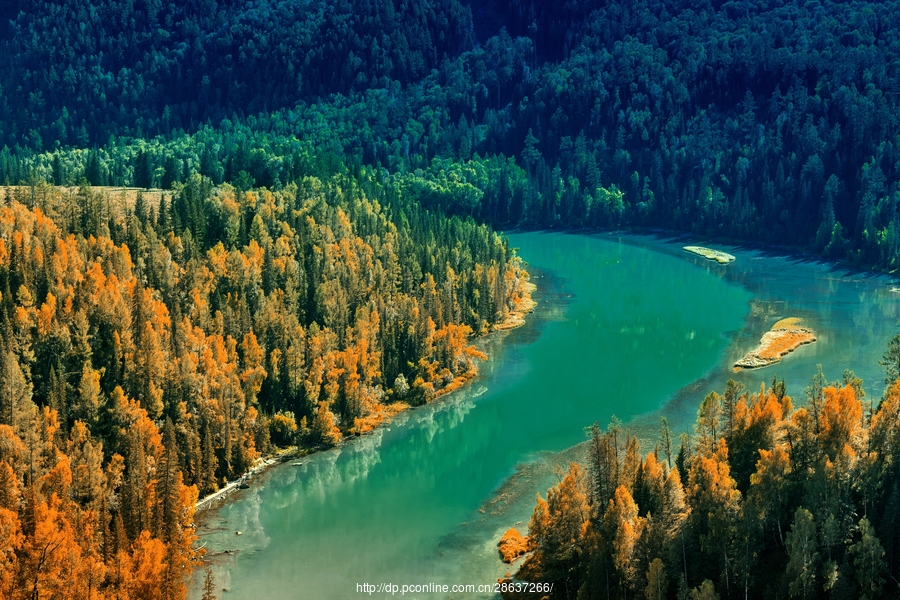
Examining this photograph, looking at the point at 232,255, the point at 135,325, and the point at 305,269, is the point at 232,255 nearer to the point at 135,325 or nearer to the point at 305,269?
the point at 305,269

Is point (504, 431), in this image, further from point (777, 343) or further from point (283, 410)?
point (777, 343)

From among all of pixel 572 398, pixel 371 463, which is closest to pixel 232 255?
pixel 371 463

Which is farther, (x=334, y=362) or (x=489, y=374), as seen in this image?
(x=489, y=374)

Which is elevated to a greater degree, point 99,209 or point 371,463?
point 99,209

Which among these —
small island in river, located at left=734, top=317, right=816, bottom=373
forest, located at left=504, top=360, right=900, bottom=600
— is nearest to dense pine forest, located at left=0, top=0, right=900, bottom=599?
forest, located at left=504, top=360, right=900, bottom=600

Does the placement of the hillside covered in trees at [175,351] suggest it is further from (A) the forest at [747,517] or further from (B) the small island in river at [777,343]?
(B) the small island in river at [777,343]

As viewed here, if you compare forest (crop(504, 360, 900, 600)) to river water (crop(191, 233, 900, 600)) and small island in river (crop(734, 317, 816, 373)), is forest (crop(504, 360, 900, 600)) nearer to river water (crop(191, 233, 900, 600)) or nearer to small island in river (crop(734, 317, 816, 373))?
river water (crop(191, 233, 900, 600))
